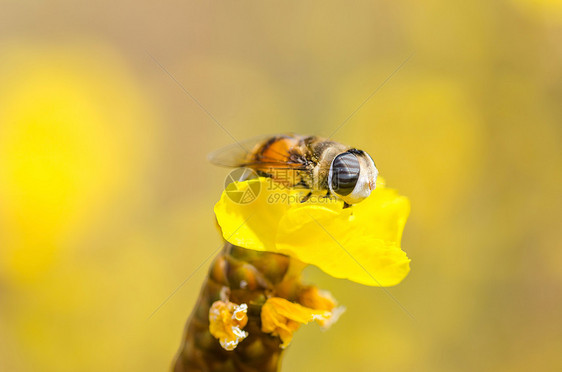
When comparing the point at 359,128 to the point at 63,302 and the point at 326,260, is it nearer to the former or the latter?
the point at 63,302

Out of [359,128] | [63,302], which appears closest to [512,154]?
[359,128]

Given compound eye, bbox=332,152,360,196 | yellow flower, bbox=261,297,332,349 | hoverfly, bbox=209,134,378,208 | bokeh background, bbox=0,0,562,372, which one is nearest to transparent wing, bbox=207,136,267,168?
hoverfly, bbox=209,134,378,208

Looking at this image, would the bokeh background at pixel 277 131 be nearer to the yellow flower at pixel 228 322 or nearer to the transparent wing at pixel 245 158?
the transparent wing at pixel 245 158

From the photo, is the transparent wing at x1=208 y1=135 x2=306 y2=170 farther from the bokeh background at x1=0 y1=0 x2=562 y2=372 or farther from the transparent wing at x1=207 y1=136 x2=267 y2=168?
the bokeh background at x1=0 y1=0 x2=562 y2=372

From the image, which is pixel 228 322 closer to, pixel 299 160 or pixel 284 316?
pixel 284 316

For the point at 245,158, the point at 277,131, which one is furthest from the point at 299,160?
the point at 277,131

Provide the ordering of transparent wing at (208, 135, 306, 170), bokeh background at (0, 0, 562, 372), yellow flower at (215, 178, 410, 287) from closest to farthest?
1. yellow flower at (215, 178, 410, 287)
2. transparent wing at (208, 135, 306, 170)
3. bokeh background at (0, 0, 562, 372)
